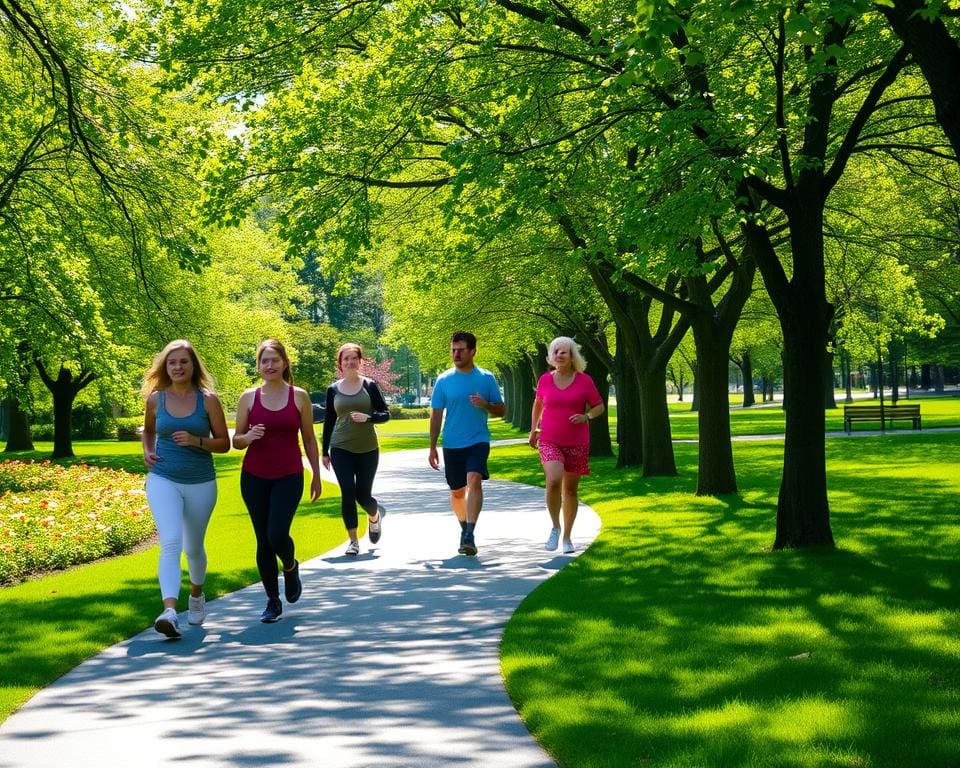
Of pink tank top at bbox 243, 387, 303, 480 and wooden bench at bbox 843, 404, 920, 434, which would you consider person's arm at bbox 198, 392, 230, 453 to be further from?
wooden bench at bbox 843, 404, 920, 434

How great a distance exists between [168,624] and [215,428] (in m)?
1.27

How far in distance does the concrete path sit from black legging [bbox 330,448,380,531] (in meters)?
1.28

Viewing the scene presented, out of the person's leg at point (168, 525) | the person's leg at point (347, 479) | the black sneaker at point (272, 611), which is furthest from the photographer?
the person's leg at point (347, 479)

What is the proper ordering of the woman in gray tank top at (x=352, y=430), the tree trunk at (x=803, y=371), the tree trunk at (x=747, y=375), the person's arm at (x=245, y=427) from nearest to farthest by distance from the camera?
the person's arm at (x=245, y=427)
the tree trunk at (x=803, y=371)
the woman in gray tank top at (x=352, y=430)
the tree trunk at (x=747, y=375)

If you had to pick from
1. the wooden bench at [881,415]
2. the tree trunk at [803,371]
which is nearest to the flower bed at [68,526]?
the tree trunk at [803,371]

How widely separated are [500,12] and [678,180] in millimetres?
2916

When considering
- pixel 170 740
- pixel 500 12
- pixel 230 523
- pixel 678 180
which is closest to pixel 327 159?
pixel 500 12

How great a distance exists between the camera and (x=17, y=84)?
610 inches

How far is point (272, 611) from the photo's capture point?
7637 millimetres

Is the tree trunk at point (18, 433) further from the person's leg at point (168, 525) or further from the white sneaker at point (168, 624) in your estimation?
the white sneaker at point (168, 624)

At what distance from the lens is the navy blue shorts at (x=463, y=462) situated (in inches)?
412

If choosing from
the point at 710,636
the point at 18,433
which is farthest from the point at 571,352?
the point at 18,433

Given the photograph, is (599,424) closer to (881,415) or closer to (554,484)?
(881,415)

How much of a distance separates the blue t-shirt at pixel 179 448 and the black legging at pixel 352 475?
3.48 meters
